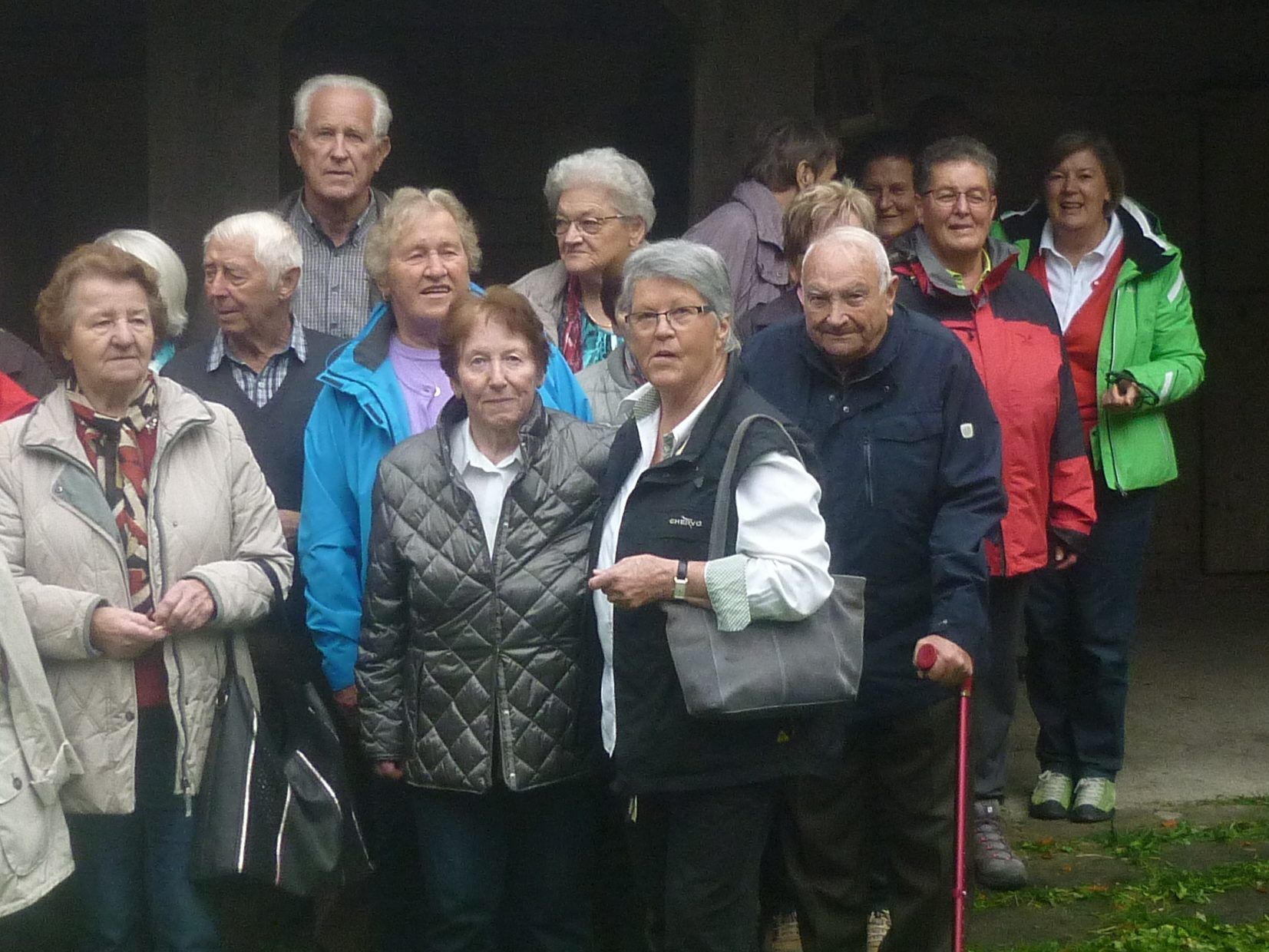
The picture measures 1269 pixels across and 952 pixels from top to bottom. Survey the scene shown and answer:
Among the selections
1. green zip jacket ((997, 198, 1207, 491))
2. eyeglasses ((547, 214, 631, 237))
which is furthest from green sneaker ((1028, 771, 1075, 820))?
eyeglasses ((547, 214, 631, 237))

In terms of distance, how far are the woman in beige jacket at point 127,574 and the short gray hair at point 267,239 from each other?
0.46 metres

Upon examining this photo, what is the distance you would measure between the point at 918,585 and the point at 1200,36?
509 centimetres

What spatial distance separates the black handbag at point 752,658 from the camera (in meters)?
3.49

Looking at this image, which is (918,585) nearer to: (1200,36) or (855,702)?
(855,702)

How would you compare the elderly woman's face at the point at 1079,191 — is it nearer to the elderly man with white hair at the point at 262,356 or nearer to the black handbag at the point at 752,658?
the black handbag at the point at 752,658

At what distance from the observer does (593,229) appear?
4.61 meters

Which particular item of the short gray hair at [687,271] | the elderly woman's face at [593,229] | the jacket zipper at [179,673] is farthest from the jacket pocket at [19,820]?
the elderly woman's face at [593,229]

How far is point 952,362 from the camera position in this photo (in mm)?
4016

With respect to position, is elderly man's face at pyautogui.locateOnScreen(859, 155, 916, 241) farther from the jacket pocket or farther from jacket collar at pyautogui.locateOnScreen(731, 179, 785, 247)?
the jacket pocket

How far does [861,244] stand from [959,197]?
2.77 feet

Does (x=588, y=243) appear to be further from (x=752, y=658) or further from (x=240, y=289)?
(x=752, y=658)

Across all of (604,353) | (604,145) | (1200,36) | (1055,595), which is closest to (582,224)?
(604,353)

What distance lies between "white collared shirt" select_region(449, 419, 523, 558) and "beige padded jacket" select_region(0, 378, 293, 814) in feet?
1.69

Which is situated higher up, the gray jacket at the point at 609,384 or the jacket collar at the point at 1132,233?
the jacket collar at the point at 1132,233
